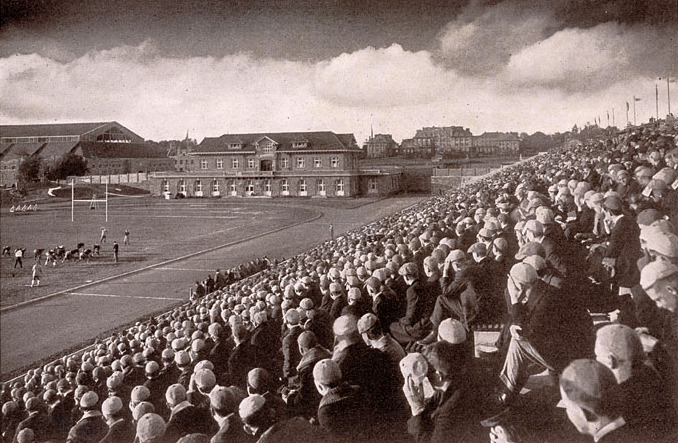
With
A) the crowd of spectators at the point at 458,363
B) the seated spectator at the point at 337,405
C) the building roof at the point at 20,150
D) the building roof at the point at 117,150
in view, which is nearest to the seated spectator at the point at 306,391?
the crowd of spectators at the point at 458,363

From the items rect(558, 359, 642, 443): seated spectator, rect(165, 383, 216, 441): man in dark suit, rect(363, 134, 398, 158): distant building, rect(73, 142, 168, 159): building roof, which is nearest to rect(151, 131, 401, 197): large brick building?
rect(363, 134, 398, 158): distant building

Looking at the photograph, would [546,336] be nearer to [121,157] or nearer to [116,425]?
[116,425]

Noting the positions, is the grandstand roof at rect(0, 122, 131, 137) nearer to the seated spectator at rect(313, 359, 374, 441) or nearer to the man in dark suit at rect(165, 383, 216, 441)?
the man in dark suit at rect(165, 383, 216, 441)

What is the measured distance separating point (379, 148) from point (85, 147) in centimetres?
3266

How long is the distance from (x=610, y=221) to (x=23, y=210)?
4271 cm

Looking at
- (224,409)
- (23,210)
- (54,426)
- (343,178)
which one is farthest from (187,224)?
(224,409)

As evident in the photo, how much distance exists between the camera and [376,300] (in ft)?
16.2

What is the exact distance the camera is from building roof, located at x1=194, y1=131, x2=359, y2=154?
51.2m

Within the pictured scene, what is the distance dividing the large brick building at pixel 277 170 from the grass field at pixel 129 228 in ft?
12.3

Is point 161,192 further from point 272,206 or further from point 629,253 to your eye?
point 629,253

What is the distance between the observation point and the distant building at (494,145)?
164 ft

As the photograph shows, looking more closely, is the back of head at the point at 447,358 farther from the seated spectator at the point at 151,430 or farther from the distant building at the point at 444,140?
the distant building at the point at 444,140

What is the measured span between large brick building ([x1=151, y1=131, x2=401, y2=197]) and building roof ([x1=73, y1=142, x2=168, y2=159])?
9.40m

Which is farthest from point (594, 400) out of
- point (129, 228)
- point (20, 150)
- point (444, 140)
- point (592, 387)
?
point (20, 150)
